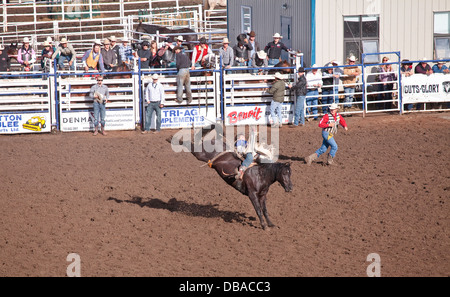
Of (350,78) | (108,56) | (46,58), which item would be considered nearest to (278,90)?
(350,78)

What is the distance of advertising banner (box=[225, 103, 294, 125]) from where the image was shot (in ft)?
59.7

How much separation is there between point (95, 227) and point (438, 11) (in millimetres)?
14591

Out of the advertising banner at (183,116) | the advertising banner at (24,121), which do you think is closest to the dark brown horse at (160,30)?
the advertising banner at (183,116)

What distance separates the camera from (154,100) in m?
17.4

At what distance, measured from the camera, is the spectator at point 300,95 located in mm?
17625

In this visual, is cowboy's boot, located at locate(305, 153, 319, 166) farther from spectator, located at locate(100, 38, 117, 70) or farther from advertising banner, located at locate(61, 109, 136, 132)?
spectator, located at locate(100, 38, 117, 70)

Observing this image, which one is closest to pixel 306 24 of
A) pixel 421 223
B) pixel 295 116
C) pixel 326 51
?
pixel 326 51

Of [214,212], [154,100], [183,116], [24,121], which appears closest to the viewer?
[214,212]

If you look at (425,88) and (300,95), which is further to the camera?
(425,88)

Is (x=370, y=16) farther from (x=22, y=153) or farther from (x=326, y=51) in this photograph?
(x=22, y=153)

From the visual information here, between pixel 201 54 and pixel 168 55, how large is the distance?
3.24 feet

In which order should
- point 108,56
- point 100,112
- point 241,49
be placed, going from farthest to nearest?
1. point 241,49
2. point 108,56
3. point 100,112

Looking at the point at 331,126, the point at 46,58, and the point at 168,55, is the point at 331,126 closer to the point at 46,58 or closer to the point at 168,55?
the point at 168,55

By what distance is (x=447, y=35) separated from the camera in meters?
20.2
